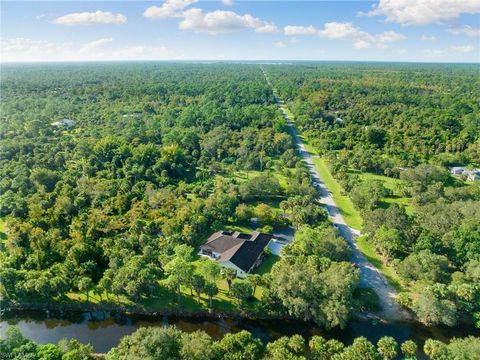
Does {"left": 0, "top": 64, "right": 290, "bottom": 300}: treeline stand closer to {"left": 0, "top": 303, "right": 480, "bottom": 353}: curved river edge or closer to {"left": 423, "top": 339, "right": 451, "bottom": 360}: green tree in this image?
{"left": 0, "top": 303, "right": 480, "bottom": 353}: curved river edge

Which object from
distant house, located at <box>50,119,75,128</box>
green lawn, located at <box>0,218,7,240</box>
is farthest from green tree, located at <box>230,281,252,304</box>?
distant house, located at <box>50,119,75,128</box>

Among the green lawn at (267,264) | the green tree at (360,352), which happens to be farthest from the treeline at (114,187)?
the green tree at (360,352)

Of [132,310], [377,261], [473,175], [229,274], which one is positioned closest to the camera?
[132,310]

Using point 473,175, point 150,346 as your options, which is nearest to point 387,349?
point 150,346

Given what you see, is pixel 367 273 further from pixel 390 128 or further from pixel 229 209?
pixel 390 128

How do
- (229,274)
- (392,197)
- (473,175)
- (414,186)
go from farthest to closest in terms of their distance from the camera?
(473,175), (392,197), (414,186), (229,274)

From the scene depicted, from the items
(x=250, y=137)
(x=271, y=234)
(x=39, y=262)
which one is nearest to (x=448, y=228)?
(x=271, y=234)

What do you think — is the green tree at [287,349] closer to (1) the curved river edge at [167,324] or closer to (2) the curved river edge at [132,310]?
(1) the curved river edge at [167,324]
